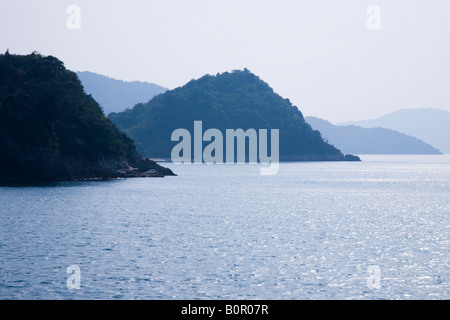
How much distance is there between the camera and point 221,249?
1881 inches

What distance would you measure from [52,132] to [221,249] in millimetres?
95024

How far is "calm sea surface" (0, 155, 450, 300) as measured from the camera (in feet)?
110

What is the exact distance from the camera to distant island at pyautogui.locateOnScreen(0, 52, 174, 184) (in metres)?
125

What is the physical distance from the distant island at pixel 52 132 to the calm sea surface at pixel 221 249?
3203 centimetres

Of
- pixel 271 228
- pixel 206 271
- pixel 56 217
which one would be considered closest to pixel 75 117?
pixel 56 217

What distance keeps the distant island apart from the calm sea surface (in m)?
32.0

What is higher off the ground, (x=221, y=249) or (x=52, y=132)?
(x=52, y=132)

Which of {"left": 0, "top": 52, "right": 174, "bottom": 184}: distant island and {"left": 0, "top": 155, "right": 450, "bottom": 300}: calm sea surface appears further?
{"left": 0, "top": 52, "right": 174, "bottom": 184}: distant island

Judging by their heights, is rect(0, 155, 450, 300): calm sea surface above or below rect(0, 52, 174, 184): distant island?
below

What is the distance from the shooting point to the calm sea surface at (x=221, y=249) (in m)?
33.7

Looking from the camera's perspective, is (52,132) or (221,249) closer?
(221,249)

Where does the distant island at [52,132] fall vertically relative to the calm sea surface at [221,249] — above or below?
above

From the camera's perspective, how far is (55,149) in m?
128
